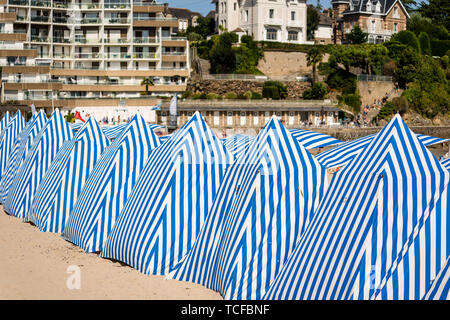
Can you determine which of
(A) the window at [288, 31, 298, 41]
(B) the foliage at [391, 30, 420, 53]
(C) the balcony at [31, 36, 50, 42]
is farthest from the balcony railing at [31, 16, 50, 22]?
(B) the foliage at [391, 30, 420, 53]

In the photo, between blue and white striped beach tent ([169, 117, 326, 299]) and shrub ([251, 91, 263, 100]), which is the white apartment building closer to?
shrub ([251, 91, 263, 100])

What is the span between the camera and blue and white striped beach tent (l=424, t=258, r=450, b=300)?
801 cm

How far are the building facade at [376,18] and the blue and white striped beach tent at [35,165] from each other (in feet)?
188

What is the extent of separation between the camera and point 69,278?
1211 cm

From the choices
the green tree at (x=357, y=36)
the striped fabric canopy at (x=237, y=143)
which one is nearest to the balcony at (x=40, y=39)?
the green tree at (x=357, y=36)

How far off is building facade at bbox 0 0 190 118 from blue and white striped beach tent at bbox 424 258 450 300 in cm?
4718

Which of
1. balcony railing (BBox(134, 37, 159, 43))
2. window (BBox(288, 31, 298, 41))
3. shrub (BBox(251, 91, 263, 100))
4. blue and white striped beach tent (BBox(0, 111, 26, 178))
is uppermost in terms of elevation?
window (BBox(288, 31, 298, 41))

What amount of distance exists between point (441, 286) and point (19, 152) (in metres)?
14.8

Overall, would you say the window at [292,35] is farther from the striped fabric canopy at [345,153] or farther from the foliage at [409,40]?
the striped fabric canopy at [345,153]

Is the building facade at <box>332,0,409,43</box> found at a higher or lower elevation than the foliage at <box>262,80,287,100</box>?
higher

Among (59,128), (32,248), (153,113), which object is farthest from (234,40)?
(32,248)

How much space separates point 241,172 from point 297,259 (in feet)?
6.16

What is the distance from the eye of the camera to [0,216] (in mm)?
18250
